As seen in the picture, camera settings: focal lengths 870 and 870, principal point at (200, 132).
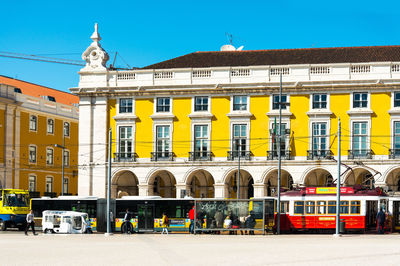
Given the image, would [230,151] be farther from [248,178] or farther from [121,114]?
[121,114]

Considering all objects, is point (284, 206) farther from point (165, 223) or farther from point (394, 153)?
point (394, 153)

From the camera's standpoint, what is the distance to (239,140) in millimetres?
68812

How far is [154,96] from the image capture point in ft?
232

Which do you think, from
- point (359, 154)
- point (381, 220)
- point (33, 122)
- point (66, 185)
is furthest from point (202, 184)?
point (381, 220)

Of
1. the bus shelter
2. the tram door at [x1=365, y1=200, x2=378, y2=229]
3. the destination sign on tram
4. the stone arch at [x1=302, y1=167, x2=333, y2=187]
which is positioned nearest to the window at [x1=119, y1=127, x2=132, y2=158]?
Result: the stone arch at [x1=302, y1=167, x2=333, y2=187]

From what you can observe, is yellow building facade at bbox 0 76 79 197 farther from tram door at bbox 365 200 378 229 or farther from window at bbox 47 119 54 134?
tram door at bbox 365 200 378 229

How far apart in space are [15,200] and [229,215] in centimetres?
1759

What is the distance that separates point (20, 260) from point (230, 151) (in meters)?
41.2

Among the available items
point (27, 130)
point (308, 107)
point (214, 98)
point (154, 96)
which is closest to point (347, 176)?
point (308, 107)

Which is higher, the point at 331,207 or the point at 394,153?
the point at 394,153

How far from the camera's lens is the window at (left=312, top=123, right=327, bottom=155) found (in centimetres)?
6685

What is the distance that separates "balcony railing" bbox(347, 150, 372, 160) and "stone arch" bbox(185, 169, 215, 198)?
12.2 metres

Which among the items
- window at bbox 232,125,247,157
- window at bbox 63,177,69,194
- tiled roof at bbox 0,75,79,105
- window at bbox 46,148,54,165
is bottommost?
window at bbox 63,177,69,194

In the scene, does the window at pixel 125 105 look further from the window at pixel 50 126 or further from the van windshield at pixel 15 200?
the window at pixel 50 126
